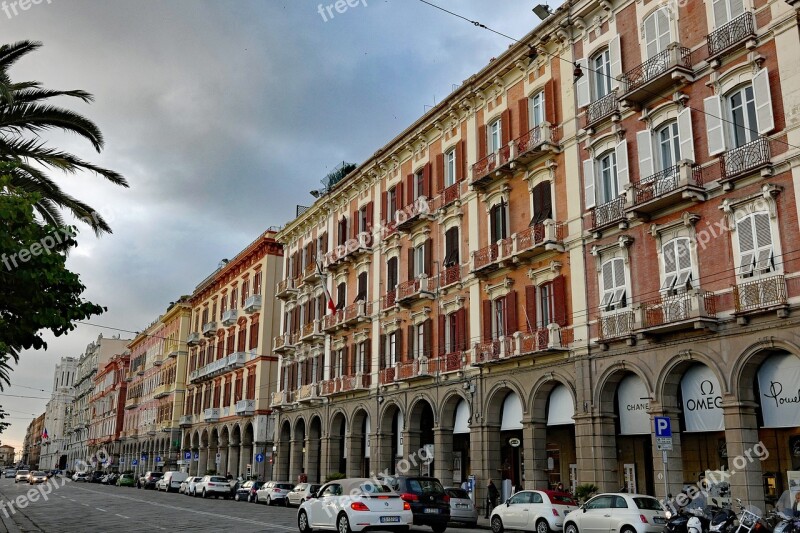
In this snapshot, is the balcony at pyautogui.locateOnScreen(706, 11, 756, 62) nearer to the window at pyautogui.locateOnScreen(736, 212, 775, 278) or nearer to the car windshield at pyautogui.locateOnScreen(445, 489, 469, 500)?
the window at pyautogui.locateOnScreen(736, 212, 775, 278)

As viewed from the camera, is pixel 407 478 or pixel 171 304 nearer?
pixel 407 478

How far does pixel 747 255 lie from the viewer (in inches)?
837

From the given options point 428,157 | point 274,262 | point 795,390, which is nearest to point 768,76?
point 795,390

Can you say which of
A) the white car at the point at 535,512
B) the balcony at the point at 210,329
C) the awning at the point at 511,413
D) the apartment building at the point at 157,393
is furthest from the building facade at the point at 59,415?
the white car at the point at 535,512

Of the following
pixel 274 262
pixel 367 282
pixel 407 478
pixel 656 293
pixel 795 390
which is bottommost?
pixel 407 478

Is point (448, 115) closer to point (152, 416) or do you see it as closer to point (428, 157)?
point (428, 157)

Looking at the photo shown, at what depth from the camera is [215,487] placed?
47812 mm

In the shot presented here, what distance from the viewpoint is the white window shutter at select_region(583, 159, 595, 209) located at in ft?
88.7

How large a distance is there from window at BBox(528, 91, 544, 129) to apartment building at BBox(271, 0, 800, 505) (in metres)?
0.06

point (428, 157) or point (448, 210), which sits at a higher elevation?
point (428, 157)

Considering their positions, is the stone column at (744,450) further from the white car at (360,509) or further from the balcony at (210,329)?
the balcony at (210,329)

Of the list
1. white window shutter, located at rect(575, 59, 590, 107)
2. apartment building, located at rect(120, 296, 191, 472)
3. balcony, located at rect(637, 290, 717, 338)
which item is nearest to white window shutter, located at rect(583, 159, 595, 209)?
white window shutter, located at rect(575, 59, 590, 107)

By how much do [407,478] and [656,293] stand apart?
9705 mm

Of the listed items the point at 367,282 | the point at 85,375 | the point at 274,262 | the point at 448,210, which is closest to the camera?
the point at 448,210
